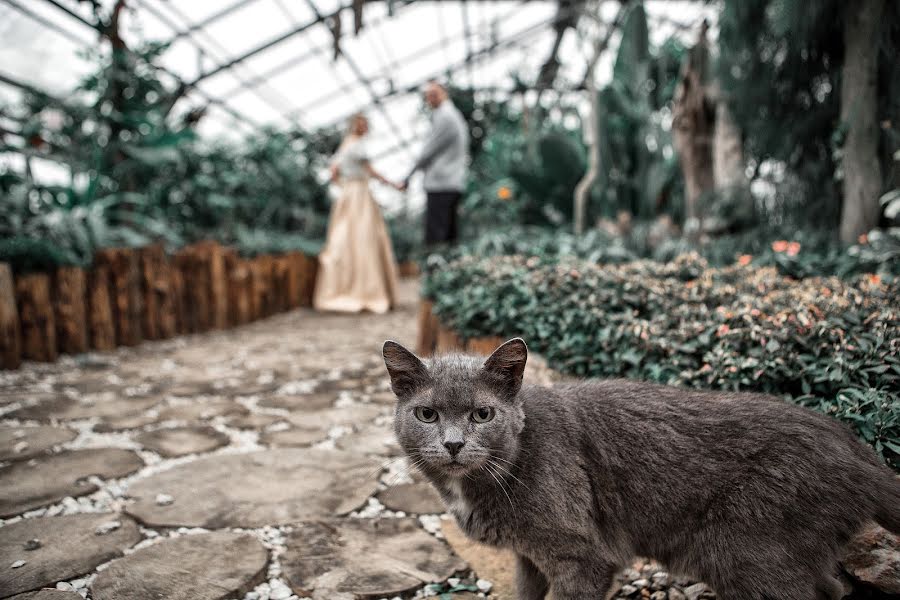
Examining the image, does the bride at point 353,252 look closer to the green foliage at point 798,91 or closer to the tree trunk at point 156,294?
the tree trunk at point 156,294

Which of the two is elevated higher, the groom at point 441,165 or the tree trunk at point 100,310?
the groom at point 441,165

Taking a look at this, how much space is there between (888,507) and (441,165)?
5547 mm

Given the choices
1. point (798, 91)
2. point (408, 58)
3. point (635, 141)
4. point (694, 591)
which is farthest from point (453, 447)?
point (408, 58)

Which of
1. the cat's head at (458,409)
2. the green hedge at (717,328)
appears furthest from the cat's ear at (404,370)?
the green hedge at (717,328)

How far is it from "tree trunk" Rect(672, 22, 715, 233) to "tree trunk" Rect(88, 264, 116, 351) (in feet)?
19.3

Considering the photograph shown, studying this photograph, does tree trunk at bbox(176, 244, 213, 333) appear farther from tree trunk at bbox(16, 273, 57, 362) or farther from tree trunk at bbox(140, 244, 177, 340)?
tree trunk at bbox(16, 273, 57, 362)

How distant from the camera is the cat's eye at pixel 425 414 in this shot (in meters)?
1.54

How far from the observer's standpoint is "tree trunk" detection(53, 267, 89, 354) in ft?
14.3

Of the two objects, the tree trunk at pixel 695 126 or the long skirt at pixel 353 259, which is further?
the long skirt at pixel 353 259

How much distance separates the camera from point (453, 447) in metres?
1.44

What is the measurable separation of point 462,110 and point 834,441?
10792 millimetres

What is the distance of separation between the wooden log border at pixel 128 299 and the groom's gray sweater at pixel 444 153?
2.40 m

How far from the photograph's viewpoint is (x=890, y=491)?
1290 millimetres

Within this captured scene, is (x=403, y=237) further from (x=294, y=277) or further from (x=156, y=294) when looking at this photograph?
(x=156, y=294)
